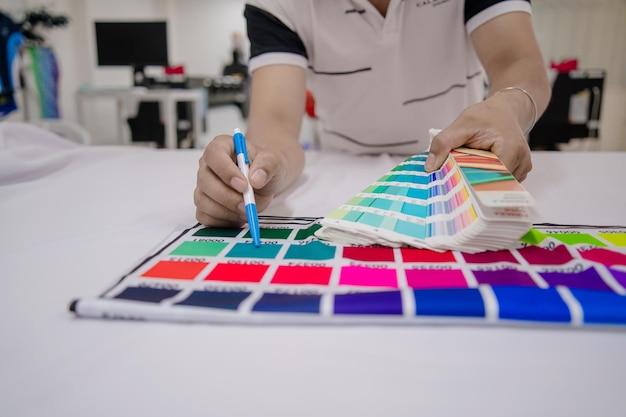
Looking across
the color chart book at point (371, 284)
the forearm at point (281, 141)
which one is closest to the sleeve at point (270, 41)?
the forearm at point (281, 141)

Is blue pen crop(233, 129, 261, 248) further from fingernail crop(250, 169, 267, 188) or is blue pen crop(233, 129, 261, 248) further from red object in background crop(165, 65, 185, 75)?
red object in background crop(165, 65, 185, 75)

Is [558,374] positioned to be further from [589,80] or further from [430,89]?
[589,80]

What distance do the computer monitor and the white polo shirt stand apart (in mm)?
3060

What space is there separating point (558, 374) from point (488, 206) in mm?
147

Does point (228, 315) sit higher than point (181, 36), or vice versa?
point (181, 36)

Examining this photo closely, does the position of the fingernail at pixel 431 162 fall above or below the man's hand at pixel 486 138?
below

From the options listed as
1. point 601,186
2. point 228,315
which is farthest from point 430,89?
point 228,315

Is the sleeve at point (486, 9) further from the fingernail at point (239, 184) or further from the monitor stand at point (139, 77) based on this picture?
the monitor stand at point (139, 77)

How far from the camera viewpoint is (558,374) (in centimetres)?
25

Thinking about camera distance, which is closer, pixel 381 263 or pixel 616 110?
pixel 381 263

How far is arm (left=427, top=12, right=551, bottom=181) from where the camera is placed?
0.52 m

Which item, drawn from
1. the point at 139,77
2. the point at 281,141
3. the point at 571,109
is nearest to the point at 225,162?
the point at 281,141

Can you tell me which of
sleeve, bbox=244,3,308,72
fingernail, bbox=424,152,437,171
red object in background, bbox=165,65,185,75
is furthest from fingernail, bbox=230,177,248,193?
red object in background, bbox=165,65,185,75

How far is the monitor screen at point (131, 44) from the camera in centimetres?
367
